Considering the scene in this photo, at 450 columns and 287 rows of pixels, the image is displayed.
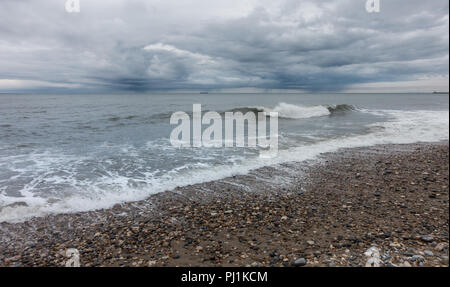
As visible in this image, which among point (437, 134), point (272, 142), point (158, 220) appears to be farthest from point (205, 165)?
point (437, 134)

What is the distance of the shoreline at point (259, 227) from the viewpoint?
3.64 meters

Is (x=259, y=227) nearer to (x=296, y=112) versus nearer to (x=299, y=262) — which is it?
(x=299, y=262)

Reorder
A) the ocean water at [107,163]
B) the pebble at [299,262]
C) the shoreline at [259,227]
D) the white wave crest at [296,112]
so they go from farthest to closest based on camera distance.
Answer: the white wave crest at [296,112] → the ocean water at [107,163] → the shoreline at [259,227] → the pebble at [299,262]

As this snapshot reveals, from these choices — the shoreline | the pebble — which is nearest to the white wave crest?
the shoreline

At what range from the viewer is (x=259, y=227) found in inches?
178

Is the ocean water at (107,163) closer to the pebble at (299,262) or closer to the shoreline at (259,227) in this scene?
the shoreline at (259,227)

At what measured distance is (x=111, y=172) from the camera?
25.9 feet

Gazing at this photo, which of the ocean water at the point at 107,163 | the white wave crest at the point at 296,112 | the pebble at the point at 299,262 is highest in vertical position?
the white wave crest at the point at 296,112

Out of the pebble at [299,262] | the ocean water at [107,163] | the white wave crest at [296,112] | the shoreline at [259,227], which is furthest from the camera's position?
the white wave crest at [296,112]

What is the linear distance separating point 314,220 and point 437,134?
1560cm

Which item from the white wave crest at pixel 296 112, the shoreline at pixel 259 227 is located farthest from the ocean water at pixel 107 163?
the white wave crest at pixel 296 112

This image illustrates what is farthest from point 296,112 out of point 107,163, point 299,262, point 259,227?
point 299,262

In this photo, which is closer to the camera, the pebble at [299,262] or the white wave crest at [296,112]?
the pebble at [299,262]
